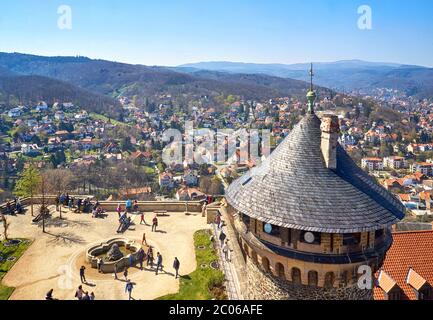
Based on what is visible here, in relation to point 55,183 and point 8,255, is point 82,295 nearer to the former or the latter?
point 8,255

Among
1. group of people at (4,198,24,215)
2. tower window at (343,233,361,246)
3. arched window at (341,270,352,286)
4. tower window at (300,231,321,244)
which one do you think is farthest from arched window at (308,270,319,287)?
group of people at (4,198,24,215)

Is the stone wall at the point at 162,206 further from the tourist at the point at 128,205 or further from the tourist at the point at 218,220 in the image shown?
the tourist at the point at 218,220

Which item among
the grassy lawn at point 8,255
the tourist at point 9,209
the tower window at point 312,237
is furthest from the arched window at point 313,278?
the tourist at point 9,209

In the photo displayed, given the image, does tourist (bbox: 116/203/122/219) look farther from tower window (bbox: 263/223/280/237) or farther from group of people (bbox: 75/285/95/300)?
tower window (bbox: 263/223/280/237)

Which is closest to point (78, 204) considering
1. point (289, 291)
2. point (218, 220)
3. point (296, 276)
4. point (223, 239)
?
point (218, 220)
